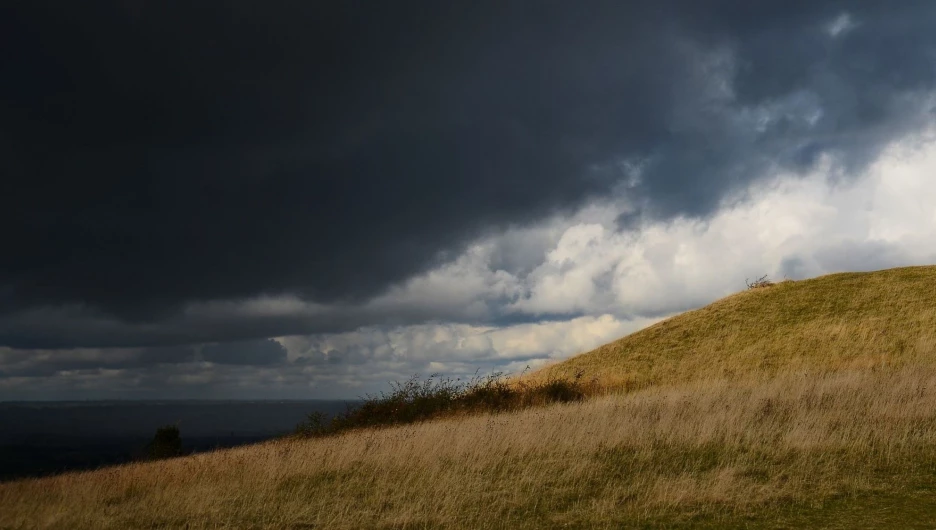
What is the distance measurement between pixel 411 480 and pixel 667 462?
19.6 feet

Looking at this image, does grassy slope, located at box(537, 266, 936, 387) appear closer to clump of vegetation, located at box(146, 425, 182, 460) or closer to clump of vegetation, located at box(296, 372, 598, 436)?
clump of vegetation, located at box(296, 372, 598, 436)

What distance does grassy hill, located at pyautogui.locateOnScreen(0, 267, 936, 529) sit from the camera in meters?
12.1

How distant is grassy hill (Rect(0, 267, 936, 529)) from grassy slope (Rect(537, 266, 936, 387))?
4.25 metres

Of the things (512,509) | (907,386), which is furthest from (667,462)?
(907,386)

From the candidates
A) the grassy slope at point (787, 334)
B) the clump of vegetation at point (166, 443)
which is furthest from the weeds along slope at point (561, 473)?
the clump of vegetation at point (166, 443)

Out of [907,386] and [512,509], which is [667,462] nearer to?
[512,509]

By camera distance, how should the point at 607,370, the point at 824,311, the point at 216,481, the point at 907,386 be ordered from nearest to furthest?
Result: 1. the point at 216,481
2. the point at 907,386
3. the point at 607,370
4. the point at 824,311

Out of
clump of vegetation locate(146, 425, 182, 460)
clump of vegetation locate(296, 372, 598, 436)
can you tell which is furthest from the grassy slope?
clump of vegetation locate(146, 425, 182, 460)

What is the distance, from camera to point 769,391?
23.0 metres

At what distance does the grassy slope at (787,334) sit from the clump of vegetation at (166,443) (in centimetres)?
2026

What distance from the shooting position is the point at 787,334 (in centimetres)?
3731

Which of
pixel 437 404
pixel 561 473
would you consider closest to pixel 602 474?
pixel 561 473

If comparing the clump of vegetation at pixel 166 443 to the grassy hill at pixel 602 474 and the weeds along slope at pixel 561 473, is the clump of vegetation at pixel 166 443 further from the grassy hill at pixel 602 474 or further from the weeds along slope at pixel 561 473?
the weeds along slope at pixel 561 473

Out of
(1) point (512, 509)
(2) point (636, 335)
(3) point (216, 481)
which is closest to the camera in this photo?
(1) point (512, 509)
